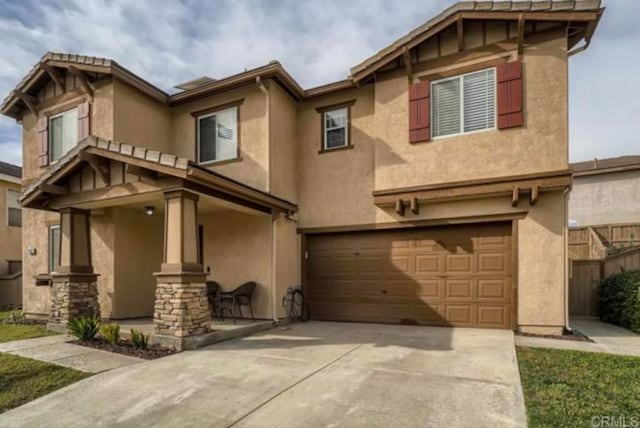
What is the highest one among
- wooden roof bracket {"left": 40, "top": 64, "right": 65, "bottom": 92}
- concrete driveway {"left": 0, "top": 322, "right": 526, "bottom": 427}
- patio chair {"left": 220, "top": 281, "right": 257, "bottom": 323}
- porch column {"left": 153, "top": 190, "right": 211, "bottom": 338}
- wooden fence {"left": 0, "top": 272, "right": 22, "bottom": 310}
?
wooden roof bracket {"left": 40, "top": 64, "right": 65, "bottom": 92}

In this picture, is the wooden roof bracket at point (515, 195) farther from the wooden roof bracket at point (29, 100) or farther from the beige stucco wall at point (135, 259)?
the wooden roof bracket at point (29, 100)

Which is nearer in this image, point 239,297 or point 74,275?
point 74,275

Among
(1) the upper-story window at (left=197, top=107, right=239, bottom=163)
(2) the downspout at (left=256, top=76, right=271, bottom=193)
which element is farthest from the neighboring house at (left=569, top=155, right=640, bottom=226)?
(1) the upper-story window at (left=197, top=107, right=239, bottom=163)

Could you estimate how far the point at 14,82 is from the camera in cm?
1123

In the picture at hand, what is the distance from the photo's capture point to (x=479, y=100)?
8.26m

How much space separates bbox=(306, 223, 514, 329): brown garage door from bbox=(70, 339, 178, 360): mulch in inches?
176

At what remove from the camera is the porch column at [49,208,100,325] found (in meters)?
8.32

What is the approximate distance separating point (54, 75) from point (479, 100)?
1148 centimetres

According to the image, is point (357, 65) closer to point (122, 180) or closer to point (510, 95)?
point (510, 95)

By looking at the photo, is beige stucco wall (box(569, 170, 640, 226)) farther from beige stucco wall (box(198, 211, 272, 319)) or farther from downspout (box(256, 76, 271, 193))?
beige stucco wall (box(198, 211, 272, 319))

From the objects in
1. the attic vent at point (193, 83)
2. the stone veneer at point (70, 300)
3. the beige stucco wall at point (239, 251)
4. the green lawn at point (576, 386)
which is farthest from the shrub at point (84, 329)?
the attic vent at point (193, 83)

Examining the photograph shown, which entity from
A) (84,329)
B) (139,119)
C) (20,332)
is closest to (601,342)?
(84,329)

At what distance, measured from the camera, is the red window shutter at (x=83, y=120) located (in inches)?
395

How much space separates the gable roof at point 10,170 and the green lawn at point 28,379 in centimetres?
1318
